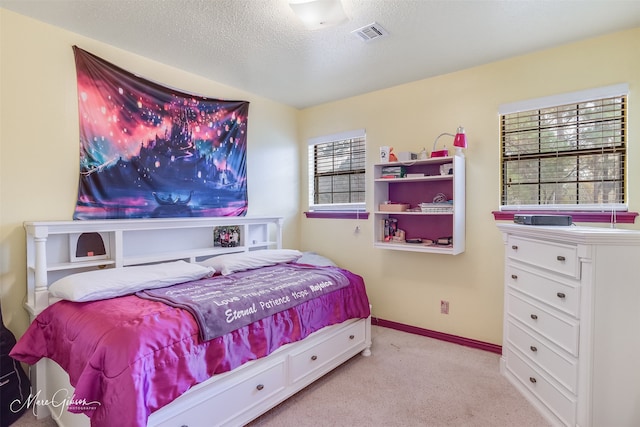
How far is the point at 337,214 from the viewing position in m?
3.79

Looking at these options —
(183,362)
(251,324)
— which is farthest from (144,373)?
(251,324)

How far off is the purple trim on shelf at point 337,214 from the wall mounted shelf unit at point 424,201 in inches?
13.1

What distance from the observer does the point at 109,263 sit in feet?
7.63

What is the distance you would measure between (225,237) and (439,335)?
227cm

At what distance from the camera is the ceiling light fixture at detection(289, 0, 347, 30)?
5.88ft

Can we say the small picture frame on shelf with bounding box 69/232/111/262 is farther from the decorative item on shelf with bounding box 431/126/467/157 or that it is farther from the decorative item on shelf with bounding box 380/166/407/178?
the decorative item on shelf with bounding box 431/126/467/157

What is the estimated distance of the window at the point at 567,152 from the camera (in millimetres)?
2350

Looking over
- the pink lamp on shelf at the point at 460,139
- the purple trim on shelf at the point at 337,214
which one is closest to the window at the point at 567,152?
the pink lamp on shelf at the point at 460,139

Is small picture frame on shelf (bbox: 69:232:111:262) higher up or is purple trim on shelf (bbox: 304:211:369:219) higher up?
purple trim on shelf (bbox: 304:211:369:219)

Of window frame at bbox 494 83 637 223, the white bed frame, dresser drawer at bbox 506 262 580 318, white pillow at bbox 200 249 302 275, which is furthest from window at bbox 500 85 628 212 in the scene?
white pillow at bbox 200 249 302 275

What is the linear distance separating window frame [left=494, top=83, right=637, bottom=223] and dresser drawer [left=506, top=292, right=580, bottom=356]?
77 centimetres

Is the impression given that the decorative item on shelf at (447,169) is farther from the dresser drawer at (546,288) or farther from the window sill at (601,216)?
the dresser drawer at (546,288)

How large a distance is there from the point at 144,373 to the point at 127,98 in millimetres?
2108

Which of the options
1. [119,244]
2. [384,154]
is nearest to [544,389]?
[384,154]
